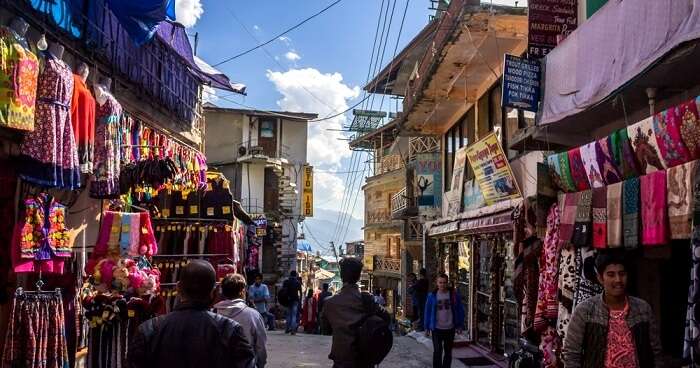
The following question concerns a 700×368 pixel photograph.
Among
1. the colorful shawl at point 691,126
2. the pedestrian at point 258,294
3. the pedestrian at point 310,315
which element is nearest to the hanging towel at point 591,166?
the colorful shawl at point 691,126

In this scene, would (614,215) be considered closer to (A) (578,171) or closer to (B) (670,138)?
(A) (578,171)

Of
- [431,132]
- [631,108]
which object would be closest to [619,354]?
[631,108]

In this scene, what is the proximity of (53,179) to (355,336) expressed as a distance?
134 inches

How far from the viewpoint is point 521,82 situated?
8414 millimetres

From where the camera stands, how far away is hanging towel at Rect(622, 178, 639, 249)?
518 cm

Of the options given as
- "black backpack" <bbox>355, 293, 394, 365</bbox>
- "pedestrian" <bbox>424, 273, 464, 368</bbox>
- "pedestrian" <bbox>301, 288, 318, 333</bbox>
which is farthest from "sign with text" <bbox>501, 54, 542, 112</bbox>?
"pedestrian" <bbox>301, 288, 318, 333</bbox>

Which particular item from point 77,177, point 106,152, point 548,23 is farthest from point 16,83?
point 548,23

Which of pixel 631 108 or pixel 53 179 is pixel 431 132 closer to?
pixel 631 108

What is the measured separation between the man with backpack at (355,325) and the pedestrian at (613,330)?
1719 mm

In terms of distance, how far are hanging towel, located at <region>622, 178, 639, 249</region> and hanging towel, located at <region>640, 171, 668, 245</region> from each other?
8cm

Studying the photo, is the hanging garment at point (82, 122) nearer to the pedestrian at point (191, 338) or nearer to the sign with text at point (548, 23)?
the pedestrian at point (191, 338)

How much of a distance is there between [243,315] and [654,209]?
12.0 ft

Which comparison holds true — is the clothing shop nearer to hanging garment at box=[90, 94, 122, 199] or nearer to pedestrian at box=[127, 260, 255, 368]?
hanging garment at box=[90, 94, 122, 199]

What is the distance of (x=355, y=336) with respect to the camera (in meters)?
5.28
